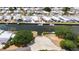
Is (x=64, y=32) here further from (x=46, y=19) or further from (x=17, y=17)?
(x=17, y=17)

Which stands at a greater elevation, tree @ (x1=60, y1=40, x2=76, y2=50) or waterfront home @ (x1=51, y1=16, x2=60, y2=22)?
waterfront home @ (x1=51, y1=16, x2=60, y2=22)

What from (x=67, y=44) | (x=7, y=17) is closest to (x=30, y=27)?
(x=7, y=17)

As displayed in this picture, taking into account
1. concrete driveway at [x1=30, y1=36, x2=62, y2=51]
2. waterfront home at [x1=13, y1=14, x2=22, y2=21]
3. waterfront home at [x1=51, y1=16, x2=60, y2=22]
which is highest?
waterfront home at [x1=13, y1=14, x2=22, y2=21]

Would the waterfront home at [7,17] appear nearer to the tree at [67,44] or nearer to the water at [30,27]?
the water at [30,27]

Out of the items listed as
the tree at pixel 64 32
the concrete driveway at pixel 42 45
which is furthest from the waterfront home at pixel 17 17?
the tree at pixel 64 32

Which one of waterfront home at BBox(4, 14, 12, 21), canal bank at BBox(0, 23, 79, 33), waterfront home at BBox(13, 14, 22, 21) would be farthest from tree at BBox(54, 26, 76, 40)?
waterfront home at BBox(4, 14, 12, 21)

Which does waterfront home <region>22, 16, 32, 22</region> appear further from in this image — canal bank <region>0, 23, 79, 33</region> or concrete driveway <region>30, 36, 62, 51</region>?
concrete driveway <region>30, 36, 62, 51</region>
